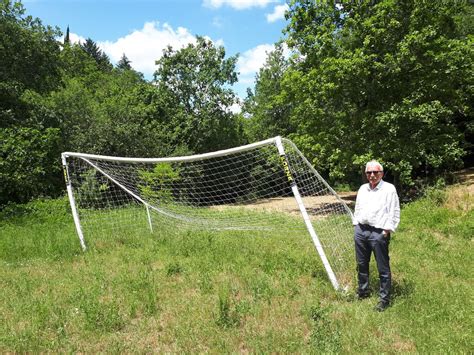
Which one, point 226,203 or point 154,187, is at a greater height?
point 154,187

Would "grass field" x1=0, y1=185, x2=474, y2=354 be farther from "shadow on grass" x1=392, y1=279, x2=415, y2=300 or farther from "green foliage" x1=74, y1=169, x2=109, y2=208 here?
"green foliage" x1=74, y1=169, x2=109, y2=208

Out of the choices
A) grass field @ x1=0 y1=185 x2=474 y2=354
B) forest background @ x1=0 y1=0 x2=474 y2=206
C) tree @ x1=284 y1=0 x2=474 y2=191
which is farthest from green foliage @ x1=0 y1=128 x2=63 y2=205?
tree @ x1=284 y1=0 x2=474 y2=191

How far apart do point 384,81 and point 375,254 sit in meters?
10.8

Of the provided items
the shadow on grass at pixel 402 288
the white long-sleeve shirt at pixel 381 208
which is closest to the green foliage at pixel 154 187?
the shadow on grass at pixel 402 288

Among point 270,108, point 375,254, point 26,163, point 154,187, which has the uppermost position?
point 270,108

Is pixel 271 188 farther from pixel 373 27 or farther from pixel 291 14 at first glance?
pixel 291 14

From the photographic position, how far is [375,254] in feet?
15.6

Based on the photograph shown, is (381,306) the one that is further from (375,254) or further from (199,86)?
(199,86)

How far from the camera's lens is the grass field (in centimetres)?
409

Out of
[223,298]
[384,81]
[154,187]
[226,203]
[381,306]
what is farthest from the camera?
[384,81]

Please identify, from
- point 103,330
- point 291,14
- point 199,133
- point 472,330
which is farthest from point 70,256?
point 199,133

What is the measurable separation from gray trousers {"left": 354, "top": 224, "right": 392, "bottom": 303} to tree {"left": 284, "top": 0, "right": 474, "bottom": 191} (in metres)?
8.76

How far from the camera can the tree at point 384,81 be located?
13.2 meters

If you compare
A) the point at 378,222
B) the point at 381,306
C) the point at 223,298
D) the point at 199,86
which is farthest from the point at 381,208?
the point at 199,86
